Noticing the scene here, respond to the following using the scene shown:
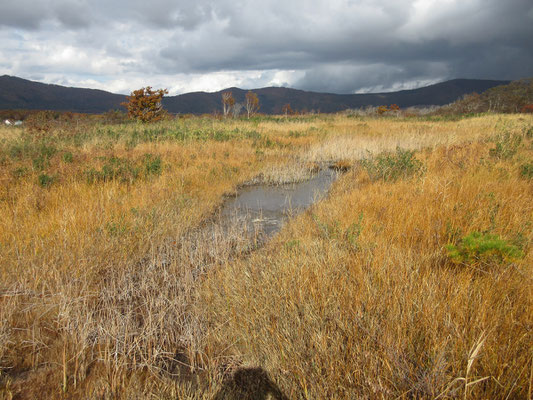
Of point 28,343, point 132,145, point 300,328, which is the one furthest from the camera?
point 132,145

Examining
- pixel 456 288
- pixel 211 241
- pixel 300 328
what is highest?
pixel 456 288

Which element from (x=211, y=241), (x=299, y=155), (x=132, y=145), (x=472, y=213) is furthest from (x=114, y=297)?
(x=299, y=155)

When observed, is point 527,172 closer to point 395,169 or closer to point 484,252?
point 395,169

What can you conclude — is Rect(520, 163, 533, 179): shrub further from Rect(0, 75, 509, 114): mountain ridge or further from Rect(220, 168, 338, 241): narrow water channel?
Rect(0, 75, 509, 114): mountain ridge

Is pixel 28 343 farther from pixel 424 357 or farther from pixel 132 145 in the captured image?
pixel 132 145

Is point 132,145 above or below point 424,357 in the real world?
above

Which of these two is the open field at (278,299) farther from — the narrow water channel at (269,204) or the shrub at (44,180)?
the narrow water channel at (269,204)

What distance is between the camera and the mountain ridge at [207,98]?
463 ft

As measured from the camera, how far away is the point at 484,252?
96.4 inches

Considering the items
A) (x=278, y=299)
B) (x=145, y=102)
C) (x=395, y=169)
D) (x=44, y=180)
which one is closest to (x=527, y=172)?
(x=395, y=169)

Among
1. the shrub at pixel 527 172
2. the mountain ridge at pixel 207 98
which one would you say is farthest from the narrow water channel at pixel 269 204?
the mountain ridge at pixel 207 98

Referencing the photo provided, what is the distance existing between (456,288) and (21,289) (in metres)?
4.03

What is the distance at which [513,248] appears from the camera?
2.32 metres

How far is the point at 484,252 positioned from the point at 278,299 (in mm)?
1907
